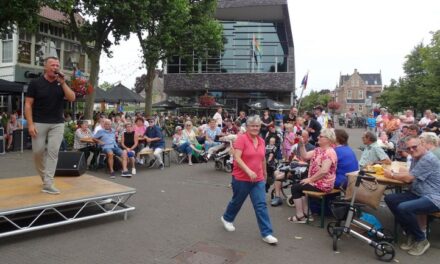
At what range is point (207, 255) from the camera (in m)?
4.66

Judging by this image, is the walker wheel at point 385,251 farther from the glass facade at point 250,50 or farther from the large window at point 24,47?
the glass facade at point 250,50

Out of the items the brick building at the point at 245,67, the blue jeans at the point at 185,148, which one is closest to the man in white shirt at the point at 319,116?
the blue jeans at the point at 185,148

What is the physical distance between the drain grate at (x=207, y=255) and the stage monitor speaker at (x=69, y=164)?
9.75 ft

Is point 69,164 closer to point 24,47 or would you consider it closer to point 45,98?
point 45,98

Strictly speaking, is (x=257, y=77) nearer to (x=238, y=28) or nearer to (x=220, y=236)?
(x=238, y=28)

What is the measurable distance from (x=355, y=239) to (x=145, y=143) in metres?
7.94

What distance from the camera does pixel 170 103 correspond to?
1132 inches

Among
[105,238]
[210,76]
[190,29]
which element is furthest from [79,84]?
[210,76]

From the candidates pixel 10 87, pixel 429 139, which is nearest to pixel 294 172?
pixel 429 139

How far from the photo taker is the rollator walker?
4660 mm

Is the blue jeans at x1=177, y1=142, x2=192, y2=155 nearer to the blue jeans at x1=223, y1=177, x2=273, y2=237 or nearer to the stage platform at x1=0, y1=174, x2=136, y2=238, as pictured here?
the stage platform at x1=0, y1=174, x2=136, y2=238

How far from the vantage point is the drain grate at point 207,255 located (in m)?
4.48

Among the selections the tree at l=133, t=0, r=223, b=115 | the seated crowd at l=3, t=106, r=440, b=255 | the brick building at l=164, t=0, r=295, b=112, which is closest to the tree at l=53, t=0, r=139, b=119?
the tree at l=133, t=0, r=223, b=115

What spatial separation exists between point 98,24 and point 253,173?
15339mm
